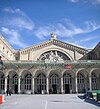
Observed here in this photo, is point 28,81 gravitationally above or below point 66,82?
above

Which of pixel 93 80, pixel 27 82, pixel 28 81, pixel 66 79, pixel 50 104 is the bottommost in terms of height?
pixel 50 104

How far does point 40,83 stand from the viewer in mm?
48031

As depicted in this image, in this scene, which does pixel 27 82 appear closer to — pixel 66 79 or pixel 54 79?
pixel 54 79

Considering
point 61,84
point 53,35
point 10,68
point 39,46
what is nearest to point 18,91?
point 10,68

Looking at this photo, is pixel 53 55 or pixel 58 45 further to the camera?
pixel 58 45

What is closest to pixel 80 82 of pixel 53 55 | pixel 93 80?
pixel 93 80

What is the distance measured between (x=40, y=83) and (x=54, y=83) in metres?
3.70

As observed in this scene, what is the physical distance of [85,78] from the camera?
4719cm

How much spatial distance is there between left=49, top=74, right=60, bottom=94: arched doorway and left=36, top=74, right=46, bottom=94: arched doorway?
70.2 inches

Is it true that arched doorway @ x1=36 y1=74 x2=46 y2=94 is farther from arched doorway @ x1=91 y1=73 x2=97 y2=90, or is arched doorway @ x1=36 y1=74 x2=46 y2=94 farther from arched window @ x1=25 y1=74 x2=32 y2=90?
arched doorway @ x1=91 y1=73 x2=97 y2=90

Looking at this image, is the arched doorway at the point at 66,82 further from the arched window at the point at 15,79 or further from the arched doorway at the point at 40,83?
the arched window at the point at 15,79

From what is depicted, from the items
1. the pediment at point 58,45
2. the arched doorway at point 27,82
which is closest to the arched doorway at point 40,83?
the arched doorway at point 27,82

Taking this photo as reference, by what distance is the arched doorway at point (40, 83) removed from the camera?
156 ft

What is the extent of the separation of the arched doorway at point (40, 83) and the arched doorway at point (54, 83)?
178 centimetres
